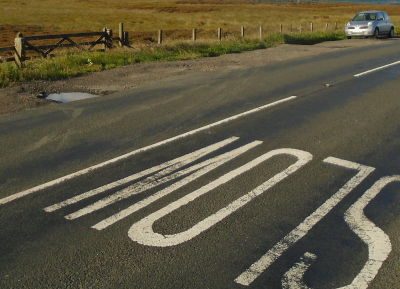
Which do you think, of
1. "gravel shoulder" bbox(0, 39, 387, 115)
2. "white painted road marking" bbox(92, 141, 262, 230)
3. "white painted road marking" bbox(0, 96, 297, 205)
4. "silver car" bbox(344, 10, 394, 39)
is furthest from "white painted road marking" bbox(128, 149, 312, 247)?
"silver car" bbox(344, 10, 394, 39)

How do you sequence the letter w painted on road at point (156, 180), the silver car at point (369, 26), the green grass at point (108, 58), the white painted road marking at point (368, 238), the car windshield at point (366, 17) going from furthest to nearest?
the car windshield at point (366, 17) → the silver car at point (369, 26) → the green grass at point (108, 58) → the letter w painted on road at point (156, 180) → the white painted road marking at point (368, 238)

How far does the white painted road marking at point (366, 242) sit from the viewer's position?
135 inches

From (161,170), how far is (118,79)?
7.31m

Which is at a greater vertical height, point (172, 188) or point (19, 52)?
point (19, 52)

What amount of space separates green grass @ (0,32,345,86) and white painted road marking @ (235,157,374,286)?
879 cm

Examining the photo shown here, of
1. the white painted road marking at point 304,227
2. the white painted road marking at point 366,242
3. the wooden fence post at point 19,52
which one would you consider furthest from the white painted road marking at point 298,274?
the wooden fence post at point 19,52

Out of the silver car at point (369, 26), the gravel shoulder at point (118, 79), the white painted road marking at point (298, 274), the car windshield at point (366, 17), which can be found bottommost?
the white painted road marking at point (298, 274)

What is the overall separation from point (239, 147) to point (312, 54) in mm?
13513

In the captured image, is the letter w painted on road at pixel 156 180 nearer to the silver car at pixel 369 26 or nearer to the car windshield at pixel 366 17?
the silver car at pixel 369 26

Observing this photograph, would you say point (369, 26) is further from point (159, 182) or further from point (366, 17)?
point (159, 182)

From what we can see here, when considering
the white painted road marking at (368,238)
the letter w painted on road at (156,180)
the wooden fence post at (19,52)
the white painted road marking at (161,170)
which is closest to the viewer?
the white painted road marking at (368,238)

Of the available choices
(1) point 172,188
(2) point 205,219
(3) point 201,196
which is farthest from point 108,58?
(2) point 205,219

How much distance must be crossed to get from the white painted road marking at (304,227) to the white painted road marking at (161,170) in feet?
5.15

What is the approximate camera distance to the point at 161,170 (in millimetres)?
5582
